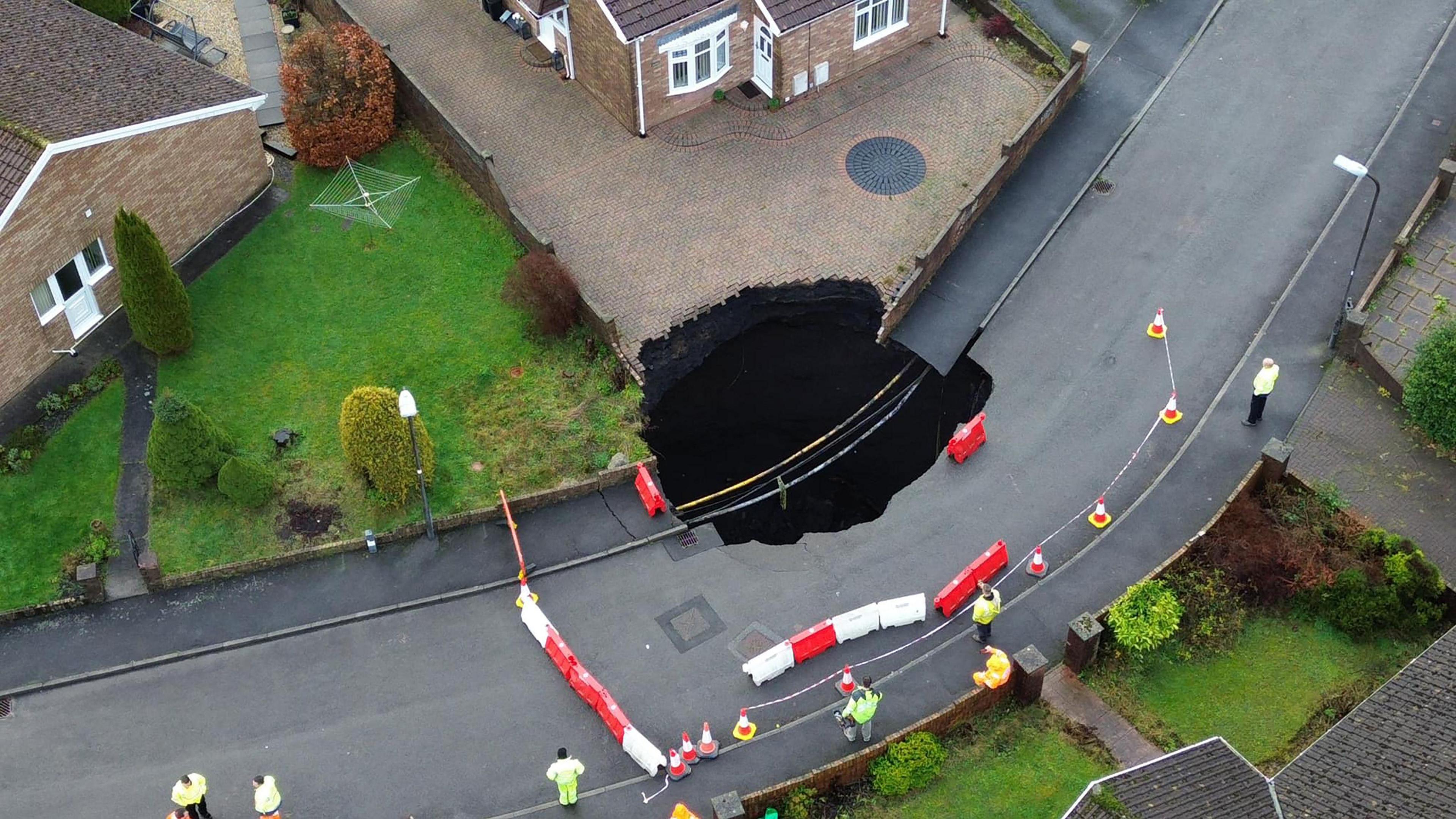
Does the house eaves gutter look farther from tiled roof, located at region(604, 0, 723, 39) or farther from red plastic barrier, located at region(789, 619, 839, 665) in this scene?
red plastic barrier, located at region(789, 619, 839, 665)

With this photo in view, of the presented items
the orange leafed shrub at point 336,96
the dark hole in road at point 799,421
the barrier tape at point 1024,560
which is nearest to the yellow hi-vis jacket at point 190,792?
the barrier tape at point 1024,560

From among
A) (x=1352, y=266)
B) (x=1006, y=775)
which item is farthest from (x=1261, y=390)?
(x=1006, y=775)

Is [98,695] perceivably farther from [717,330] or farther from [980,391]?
[980,391]

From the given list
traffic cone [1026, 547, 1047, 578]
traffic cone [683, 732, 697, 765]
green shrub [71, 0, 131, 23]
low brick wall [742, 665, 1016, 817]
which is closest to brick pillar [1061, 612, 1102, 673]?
low brick wall [742, 665, 1016, 817]

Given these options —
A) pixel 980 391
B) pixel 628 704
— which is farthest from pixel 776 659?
pixel 980 391

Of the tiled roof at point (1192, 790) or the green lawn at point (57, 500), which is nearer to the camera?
the tiled roof at point (1192, 790)

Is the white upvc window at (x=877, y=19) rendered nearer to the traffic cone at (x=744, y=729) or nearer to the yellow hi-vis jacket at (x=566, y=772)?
the traffic cone at (x=744, y=729)
